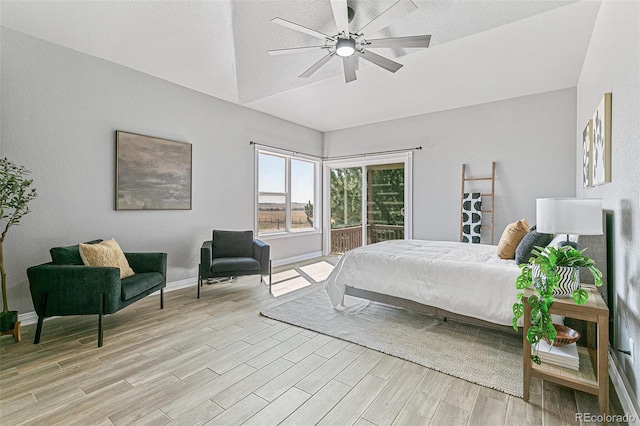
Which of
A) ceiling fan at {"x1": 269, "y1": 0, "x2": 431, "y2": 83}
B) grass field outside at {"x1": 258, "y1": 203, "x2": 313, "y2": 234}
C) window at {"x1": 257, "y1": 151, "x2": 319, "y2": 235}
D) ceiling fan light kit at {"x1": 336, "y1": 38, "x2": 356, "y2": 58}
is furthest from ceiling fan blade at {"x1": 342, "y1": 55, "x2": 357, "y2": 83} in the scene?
grass field outside at {"x1": 258, "y1": 203, "x2": 313, "y2": 234}

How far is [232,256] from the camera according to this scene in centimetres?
432

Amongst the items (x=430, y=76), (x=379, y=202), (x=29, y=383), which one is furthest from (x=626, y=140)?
(x=379, y=202)

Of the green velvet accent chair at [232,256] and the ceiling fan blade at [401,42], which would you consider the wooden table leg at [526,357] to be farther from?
the green velvet accent chair at [232,256]

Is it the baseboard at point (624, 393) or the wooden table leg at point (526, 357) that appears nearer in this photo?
the baseboard at point (624, 393)

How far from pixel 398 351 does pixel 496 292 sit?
907 millimetres

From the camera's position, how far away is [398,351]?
2410 millimetres

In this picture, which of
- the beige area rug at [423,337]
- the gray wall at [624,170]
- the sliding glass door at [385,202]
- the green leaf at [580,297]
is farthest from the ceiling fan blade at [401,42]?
the sliding glass door at [385,202]

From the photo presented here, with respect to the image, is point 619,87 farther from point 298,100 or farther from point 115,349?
point 115,349

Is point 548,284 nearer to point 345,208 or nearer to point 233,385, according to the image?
point 233,385

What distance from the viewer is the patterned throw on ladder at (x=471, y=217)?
4.89m

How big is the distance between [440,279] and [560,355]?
99cm

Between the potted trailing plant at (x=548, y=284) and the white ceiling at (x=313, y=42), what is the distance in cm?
208

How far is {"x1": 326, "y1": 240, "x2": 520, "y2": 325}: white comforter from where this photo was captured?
7.91 feet

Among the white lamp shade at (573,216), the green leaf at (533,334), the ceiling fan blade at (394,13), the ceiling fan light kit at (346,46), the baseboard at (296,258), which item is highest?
the ceiling fan blade at (394,13)
